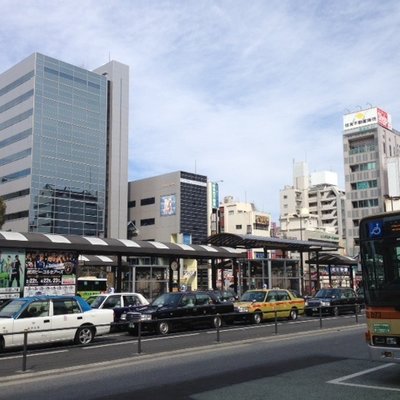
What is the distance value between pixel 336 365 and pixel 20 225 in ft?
288

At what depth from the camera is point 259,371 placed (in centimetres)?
1055

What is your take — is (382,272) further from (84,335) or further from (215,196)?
(215,196)

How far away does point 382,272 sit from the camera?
9109 millimetres

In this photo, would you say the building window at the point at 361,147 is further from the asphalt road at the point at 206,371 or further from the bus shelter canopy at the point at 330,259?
the asphalt road at the point at 206,371

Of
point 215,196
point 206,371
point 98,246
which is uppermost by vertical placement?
point 215,196

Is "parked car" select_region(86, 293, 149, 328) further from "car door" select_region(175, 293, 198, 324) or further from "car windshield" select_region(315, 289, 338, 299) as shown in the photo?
"car windshield" select_region(315, 289, 338, 299)

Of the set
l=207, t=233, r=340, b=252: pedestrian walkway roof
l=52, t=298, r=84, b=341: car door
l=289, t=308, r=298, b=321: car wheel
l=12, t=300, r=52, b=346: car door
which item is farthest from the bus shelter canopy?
l=12, t=300, r=52, b=346: car door

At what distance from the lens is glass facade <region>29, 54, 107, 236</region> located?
91.2m

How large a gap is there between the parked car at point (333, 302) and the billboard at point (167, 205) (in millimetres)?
77000

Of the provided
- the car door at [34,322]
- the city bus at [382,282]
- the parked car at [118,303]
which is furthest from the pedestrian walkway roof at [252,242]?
the city bus at [382,282]

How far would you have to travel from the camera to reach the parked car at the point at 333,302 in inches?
1095

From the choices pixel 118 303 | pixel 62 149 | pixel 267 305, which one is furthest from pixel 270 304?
pixel 62 149

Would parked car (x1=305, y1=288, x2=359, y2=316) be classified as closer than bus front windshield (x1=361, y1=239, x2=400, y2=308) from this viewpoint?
No

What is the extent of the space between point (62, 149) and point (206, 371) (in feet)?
291
